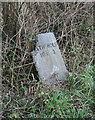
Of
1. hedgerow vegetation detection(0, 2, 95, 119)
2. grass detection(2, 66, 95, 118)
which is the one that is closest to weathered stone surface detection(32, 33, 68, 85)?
hedgerow vegetation detection(0, 2, 95, 119)

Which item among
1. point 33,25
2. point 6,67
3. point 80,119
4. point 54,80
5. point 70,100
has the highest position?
point 33,25

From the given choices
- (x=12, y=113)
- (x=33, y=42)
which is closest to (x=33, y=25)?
(x=33, y=42)

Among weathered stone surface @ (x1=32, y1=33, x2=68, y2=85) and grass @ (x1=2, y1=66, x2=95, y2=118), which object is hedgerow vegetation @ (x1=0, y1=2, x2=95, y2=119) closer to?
grass @ (x1=2, y1=66, x2=95, y2=118)

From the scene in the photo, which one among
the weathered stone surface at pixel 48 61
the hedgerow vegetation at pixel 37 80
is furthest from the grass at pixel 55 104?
the weathered stone surface at pixel 48 61

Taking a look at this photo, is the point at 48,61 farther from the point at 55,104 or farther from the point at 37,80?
the point at 55,104

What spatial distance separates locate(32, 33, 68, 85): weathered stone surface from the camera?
2.93 m

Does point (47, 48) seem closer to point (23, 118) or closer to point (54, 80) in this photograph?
point (54, 80)

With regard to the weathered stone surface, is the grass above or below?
below

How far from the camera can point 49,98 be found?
8.45 ft

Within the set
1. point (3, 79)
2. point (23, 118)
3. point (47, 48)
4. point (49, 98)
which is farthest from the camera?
point (47, 48)

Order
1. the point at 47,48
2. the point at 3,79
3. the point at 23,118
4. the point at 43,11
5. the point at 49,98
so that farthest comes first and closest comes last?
1. the point at 43,11
2. the point at 47,48
3. the point at 3,79
4. the point at 49,98
5. the point at 23,118

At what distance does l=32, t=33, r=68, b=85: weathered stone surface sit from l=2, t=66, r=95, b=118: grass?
24 centimetres

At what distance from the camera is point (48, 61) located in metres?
3.00

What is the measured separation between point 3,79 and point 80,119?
1.31 meters
